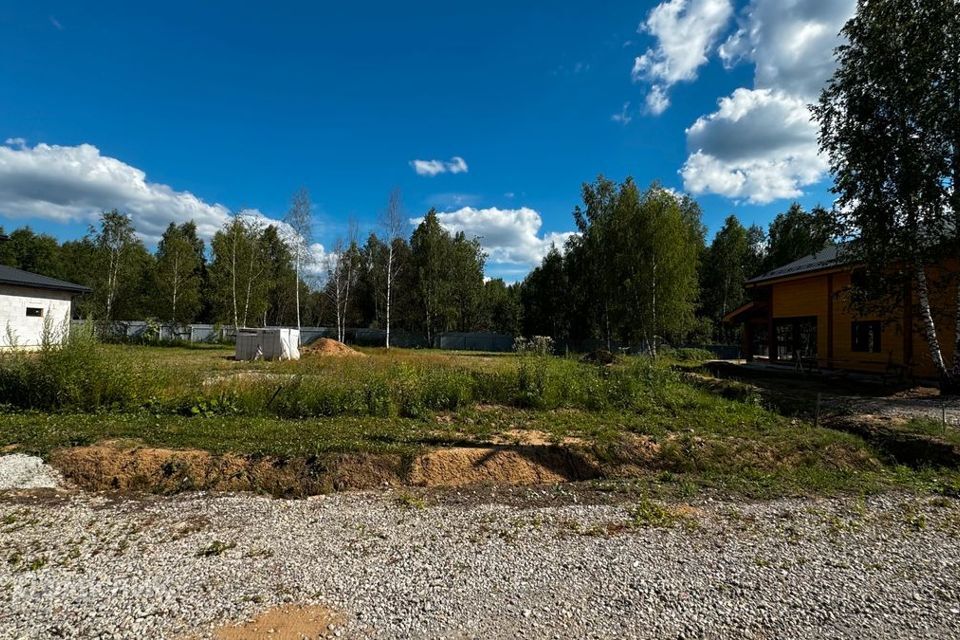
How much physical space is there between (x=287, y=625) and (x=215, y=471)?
3135mm

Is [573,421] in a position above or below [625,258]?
below

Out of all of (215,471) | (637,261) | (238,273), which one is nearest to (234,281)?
(238,273)

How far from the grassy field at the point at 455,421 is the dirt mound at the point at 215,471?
0.23 m

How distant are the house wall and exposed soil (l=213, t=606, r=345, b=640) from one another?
17.0 meters

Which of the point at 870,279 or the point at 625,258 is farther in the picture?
the point at 625,258

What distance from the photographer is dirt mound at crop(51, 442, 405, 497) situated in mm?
5048

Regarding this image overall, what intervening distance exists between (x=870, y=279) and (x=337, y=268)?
3333 cm

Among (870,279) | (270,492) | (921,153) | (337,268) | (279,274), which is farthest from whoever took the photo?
(279,274)

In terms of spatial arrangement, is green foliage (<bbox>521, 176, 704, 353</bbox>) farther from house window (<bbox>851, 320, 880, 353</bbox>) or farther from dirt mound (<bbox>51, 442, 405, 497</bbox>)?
dirt mound (<bbox>51, 442, 405, 497</bbox>)

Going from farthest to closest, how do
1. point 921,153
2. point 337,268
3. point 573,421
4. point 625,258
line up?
point 337,268
point 625,258
point 921,153
point 573,421

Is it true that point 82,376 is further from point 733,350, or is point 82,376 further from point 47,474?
point 733,350

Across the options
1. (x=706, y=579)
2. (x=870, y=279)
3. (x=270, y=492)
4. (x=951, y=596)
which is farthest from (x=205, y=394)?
(x=870, y=279)

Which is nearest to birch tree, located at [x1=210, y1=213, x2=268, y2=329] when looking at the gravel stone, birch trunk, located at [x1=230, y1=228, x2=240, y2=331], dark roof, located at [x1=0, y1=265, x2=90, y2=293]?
birch trunk, located at [x1=230, y1=228, x2=240, y2=331]

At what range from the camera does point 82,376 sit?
7750mm
